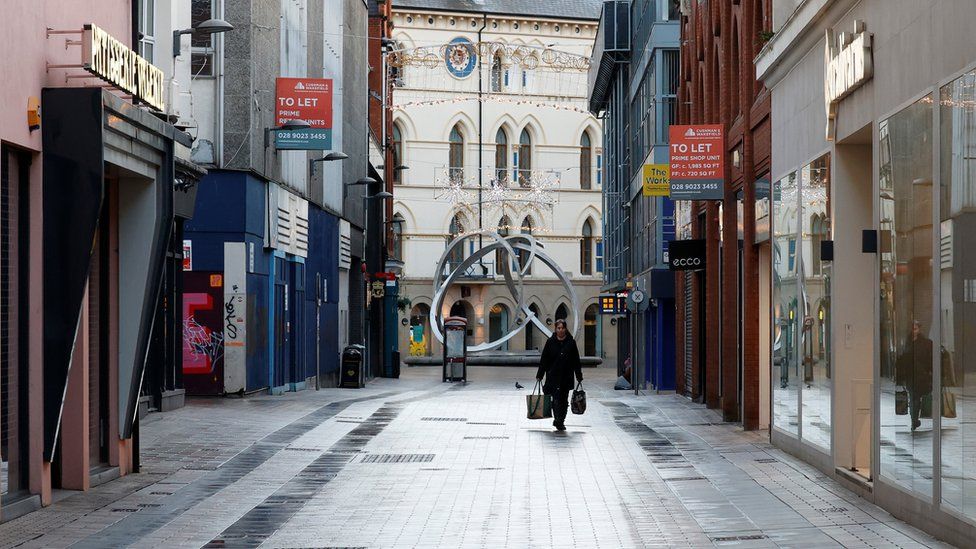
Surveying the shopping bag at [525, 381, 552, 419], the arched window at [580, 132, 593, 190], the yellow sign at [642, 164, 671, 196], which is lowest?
the shopping bag at [525, 381, 552, 419]

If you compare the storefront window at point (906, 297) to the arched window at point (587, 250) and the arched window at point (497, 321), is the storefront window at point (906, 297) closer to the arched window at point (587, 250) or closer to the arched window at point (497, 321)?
the arched window at point (497, 321)

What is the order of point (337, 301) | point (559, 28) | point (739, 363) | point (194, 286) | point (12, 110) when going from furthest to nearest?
1. point (559, 28)
2. point (337, 301)
3. point (194, 286)
4. point (739, 363)
5. point (12, 110)

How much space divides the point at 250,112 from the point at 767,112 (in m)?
13.5

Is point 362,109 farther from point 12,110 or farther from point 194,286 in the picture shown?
point 12,110

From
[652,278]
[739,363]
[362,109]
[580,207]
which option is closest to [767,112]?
[739,363]

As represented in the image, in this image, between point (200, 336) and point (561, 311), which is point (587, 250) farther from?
point (200, 336)

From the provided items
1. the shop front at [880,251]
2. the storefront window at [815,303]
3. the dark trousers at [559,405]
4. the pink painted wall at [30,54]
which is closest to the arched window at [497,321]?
the dark trousers at [559,405]

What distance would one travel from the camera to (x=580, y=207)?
87625 millimetres

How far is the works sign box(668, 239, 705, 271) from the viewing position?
30375mm

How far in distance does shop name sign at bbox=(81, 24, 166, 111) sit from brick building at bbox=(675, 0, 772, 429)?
8976mm

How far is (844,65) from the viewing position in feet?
49.4

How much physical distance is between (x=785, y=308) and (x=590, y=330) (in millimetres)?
66910

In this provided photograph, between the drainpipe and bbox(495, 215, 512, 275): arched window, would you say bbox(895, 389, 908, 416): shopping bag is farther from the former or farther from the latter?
the drainpipe

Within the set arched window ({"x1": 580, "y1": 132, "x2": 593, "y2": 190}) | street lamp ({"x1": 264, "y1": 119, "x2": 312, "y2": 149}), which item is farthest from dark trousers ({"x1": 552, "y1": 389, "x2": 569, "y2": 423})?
arched window ({"x1": 580, "y1": 132, "x2": 593, "y2": 190})
